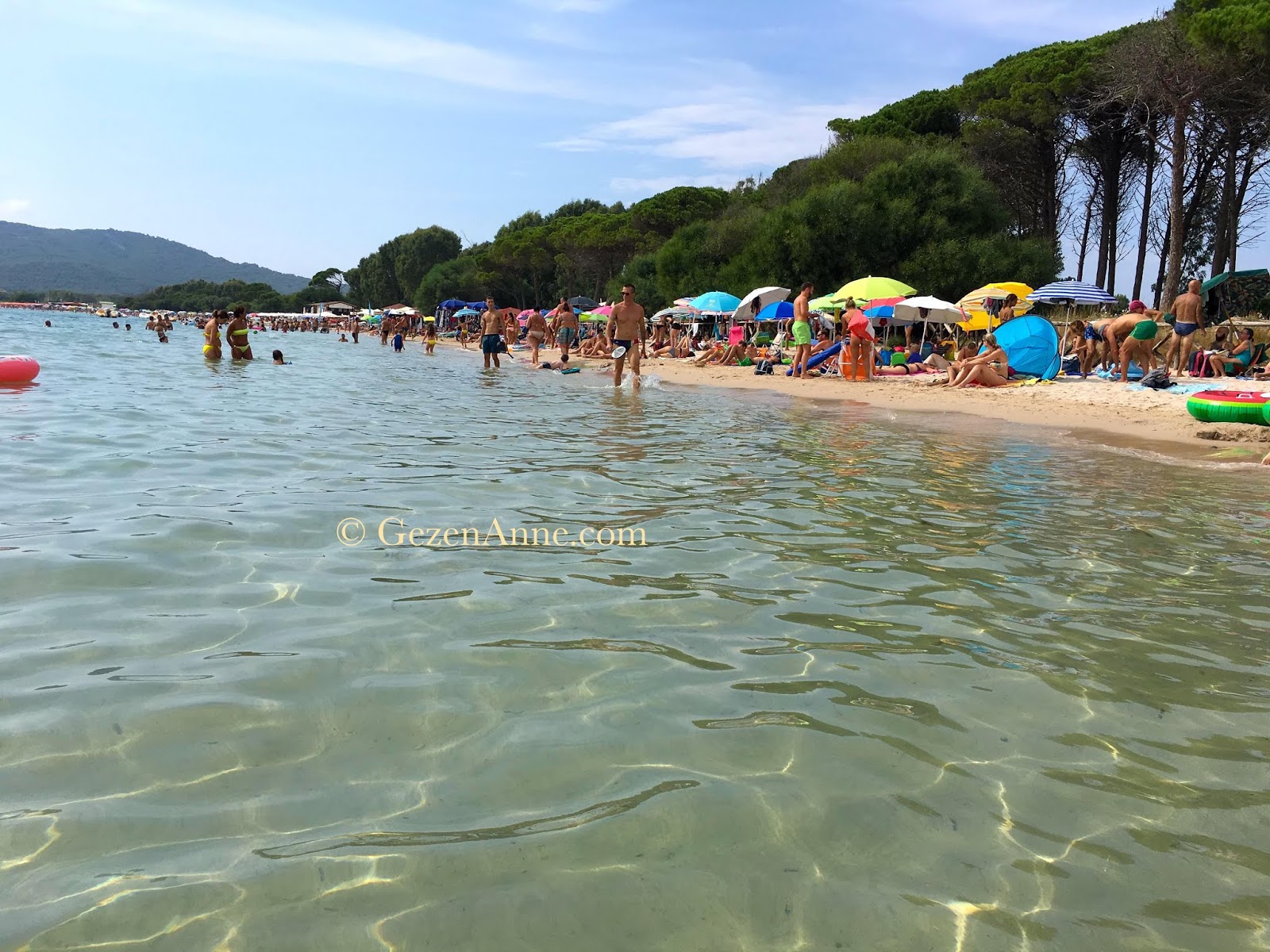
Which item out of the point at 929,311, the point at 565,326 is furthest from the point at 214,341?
→ the point at 929,311

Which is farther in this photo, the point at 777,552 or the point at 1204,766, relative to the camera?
the point at 777,552

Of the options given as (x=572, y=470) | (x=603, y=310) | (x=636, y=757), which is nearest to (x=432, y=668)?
(x=636, y=757)

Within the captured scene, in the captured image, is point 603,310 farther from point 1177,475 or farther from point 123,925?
point 123,925

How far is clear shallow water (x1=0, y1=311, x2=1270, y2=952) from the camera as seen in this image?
1624mm

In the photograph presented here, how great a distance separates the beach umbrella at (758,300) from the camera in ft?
79.5

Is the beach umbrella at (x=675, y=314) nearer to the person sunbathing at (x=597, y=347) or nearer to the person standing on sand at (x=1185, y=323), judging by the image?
the person sunbathing at (x=597, y=347)

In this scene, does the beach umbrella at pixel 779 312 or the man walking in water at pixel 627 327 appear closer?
the man walking in water at pixel 627 327

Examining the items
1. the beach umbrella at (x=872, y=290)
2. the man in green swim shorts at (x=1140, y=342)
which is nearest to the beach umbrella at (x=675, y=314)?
the beach umbrella at (x=872, y=290)

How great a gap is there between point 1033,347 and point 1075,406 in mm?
3722

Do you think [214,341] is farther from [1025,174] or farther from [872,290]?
[1025,174]

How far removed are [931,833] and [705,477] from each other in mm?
4375

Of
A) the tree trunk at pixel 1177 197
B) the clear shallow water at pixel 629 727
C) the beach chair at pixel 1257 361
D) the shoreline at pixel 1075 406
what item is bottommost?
the clear shallow water at pixel 629 727

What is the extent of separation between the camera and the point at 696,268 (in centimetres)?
4072

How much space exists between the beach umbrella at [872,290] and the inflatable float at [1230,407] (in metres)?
10.3
